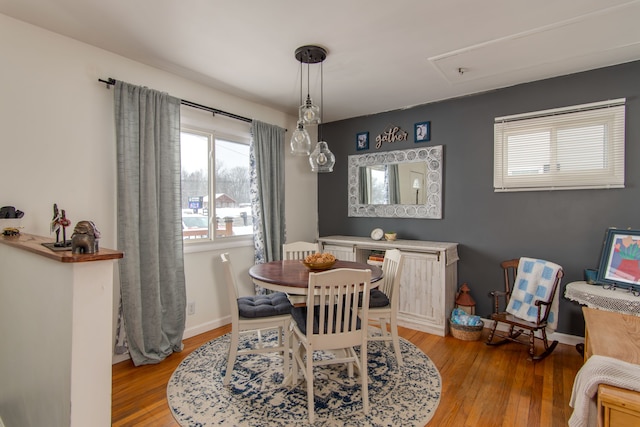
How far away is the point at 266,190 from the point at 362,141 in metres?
1.54

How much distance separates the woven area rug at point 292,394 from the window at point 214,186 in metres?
1.28

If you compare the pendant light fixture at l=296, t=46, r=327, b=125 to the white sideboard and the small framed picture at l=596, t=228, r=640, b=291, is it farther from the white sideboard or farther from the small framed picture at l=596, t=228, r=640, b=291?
the small framed picture at l=596, t=228, r=640, b=291

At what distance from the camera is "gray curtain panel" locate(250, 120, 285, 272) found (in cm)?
371

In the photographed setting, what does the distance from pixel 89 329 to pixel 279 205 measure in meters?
2.80

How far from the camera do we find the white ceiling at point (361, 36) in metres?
2.01

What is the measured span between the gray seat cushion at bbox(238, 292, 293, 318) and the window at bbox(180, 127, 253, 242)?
1093mm

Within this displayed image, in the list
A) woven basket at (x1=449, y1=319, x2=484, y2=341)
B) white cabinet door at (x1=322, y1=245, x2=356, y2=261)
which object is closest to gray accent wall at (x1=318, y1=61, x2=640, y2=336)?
woven basket at (x1=449, y1=319, x2=484, y2=341)

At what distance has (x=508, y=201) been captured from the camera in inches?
131

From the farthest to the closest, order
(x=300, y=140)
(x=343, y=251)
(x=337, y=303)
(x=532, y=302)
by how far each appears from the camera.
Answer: (x=343, y=251), (x=532, y=302), (x=300, y=140), (x=337, y=303)

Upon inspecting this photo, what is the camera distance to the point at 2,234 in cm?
194

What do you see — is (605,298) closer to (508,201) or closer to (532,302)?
(532,302)

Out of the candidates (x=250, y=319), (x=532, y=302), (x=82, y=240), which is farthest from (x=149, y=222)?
(x=532, y=302)


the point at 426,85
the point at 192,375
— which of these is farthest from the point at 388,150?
the point at 192,375

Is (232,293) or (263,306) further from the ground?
(232,293)
